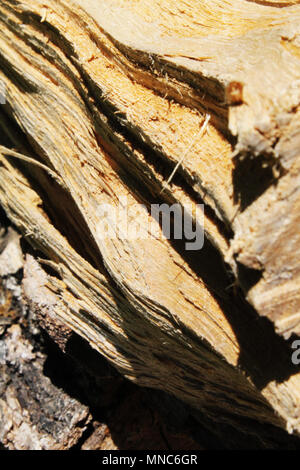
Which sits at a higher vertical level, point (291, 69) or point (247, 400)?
point (291, 69)

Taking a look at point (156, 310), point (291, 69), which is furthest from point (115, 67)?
point (156, 310)

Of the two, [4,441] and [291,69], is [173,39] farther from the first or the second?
[4,441]

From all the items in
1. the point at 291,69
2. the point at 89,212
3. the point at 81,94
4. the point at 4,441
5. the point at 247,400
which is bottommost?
the point at 4,441

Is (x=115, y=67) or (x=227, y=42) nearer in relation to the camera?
(x=227, y=42)

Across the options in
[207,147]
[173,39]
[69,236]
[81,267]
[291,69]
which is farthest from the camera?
[69,236]

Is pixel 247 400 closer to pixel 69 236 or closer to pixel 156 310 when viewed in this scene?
pixel 156 310

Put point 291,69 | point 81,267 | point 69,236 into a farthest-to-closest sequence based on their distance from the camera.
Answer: point 69,236 → point 81,267 → point 291,69

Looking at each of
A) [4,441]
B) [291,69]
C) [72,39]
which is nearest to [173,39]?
[72,39]
